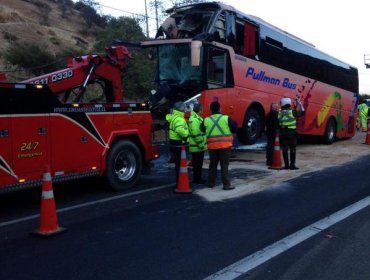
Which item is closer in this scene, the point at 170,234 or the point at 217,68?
the point at 170,234

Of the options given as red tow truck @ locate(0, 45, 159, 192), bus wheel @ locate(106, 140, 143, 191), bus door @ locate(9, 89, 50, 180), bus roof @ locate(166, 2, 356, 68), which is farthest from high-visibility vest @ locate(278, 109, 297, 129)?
bus door @ locate(9, 89, 50, 180)

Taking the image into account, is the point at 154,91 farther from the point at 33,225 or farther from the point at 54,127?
the point at 33,225

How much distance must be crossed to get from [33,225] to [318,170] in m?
7.46

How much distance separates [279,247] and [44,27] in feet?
153

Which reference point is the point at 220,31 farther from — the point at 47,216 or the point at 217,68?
the point at 47,216

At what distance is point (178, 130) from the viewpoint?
31.1ft

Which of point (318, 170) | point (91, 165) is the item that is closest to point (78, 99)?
point (91, 165)

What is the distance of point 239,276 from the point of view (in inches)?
188

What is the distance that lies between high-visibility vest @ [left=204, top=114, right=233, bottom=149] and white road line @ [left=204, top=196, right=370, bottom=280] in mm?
2694

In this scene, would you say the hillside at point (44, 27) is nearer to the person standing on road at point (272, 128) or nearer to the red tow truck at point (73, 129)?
the person standing on road at point (272, 128)

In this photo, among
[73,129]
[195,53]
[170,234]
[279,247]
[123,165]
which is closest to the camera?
[279,247]

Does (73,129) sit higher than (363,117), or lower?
lower

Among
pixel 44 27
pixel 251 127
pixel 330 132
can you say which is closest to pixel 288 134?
pixel 251 127

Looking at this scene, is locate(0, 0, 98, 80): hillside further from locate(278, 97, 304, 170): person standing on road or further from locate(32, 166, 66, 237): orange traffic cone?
locate(32, 166, 66, 237): orange traffic cone
